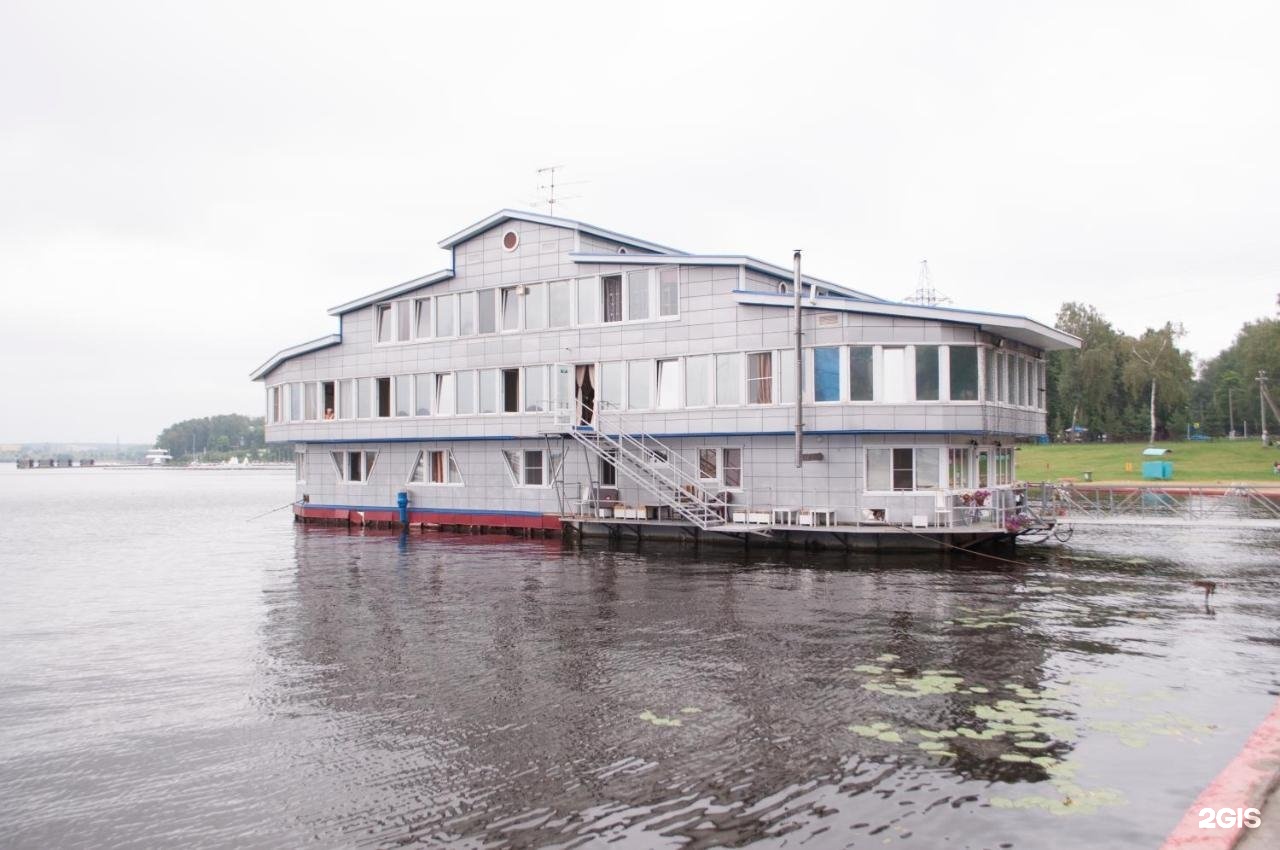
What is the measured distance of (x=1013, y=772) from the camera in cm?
1166

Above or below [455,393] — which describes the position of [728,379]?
below

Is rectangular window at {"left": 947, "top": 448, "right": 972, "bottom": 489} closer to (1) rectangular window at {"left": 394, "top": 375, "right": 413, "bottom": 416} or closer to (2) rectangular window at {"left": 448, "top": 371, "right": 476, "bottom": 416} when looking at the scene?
(2) rectangular window at {"left": 448, "top": 371, "right": 476, "bottom": 416}

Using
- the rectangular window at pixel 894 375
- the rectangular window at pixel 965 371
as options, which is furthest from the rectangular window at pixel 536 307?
the rectangular window at pixel 965 371

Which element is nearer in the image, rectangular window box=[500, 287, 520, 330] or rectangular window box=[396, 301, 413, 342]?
rectangular window box=[500, 287, 520, 330]

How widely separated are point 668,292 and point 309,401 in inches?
916

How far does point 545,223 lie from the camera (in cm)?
4141

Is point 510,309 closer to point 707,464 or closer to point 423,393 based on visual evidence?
point 423,393

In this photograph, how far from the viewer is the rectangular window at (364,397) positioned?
157 ft

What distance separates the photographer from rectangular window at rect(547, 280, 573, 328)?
4122 cm

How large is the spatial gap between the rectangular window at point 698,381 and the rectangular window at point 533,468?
27.8 ft

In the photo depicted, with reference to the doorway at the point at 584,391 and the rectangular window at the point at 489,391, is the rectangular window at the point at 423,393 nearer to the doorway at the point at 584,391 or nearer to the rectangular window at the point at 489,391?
the rectangular window at the point at 489,391

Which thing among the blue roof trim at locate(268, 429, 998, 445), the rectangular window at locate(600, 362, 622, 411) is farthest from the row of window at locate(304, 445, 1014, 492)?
the rectangular window at locate(600, 362, 622, 411)

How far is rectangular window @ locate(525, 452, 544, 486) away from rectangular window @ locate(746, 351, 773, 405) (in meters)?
11.2

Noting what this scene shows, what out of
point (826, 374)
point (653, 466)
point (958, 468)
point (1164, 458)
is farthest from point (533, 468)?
point (1164, 458)
